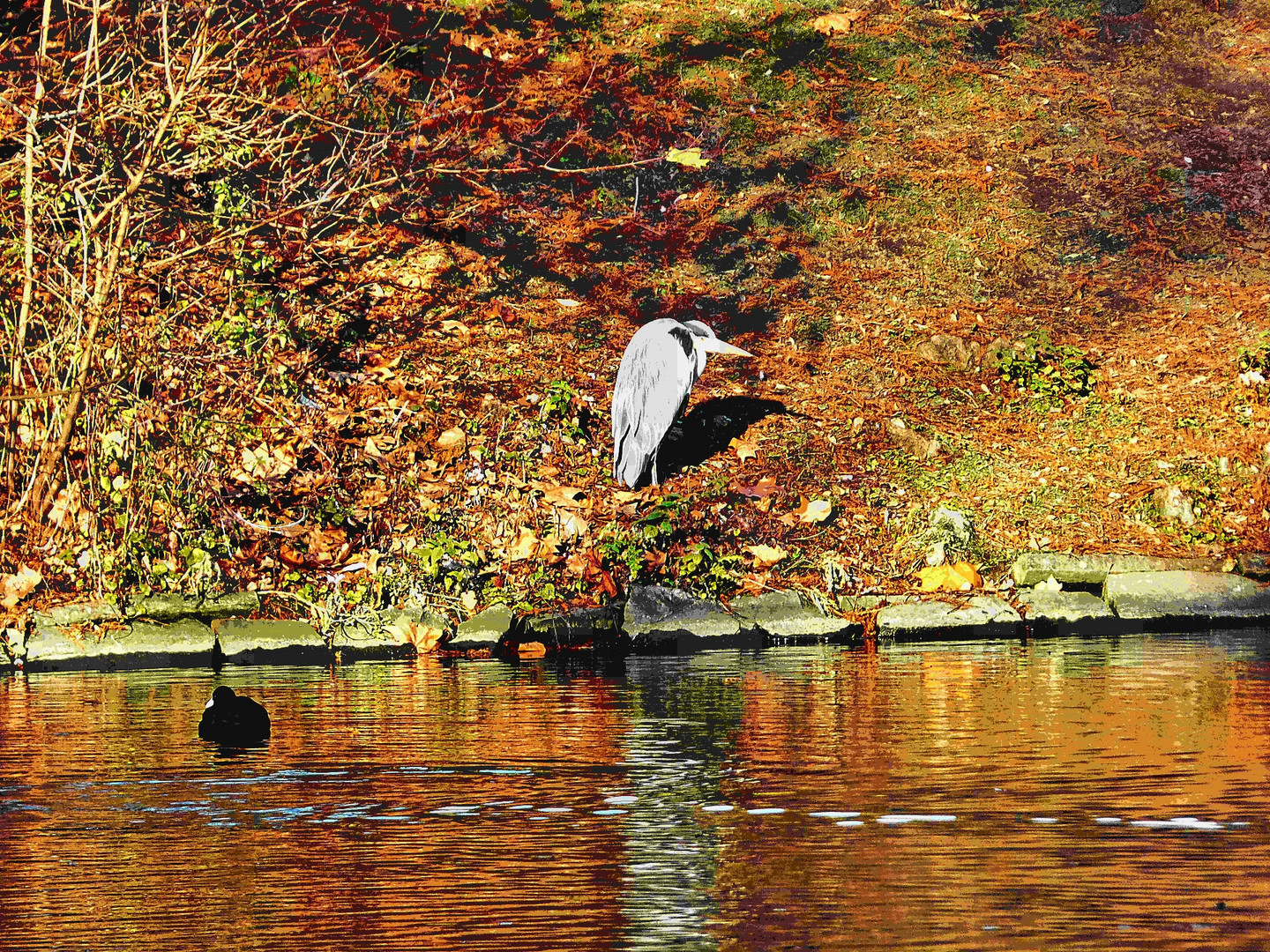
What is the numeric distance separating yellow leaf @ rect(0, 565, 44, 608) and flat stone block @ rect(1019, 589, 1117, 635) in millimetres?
6293

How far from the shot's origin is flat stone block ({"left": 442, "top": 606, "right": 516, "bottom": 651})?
11.3 m

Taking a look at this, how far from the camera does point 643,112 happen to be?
17.7 meters

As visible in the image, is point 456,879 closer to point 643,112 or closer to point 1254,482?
point 1254,482

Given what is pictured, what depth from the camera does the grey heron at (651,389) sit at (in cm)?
1250

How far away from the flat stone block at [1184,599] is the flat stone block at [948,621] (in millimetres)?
732

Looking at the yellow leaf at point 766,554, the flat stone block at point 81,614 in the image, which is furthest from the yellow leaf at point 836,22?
the flat stone block at point 81,614

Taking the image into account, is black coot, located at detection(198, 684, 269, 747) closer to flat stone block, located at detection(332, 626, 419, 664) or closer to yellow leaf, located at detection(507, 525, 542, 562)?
flat stone block, located at detection(332, 626, 419, 664)

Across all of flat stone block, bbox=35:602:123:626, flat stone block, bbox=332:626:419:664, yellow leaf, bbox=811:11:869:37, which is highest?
yellow leaf, bbox=811:11:869:37

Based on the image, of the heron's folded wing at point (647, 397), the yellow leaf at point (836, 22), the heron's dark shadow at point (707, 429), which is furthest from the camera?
the yellow leaf at point (836, 22)

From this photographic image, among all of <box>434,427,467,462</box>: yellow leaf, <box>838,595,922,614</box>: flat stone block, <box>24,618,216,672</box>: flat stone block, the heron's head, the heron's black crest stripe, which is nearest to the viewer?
<box>24,618,216,672</box>: flat stone block

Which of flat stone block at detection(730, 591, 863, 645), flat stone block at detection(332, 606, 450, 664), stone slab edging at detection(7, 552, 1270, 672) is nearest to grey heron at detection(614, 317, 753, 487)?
stone slab edging at detection(7, 552, 1270, 672)

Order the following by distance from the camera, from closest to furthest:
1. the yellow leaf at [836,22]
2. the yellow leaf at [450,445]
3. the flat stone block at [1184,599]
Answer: the flat stone block at [1184,599]
the yellow leaf at [450,445]
the yellow leaf at [836,22]

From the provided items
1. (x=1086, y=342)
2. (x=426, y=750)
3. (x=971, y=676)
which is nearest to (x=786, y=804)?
(x=426, y=750)

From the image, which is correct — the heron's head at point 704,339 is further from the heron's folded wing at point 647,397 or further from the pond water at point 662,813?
the pond water at point 662,813
